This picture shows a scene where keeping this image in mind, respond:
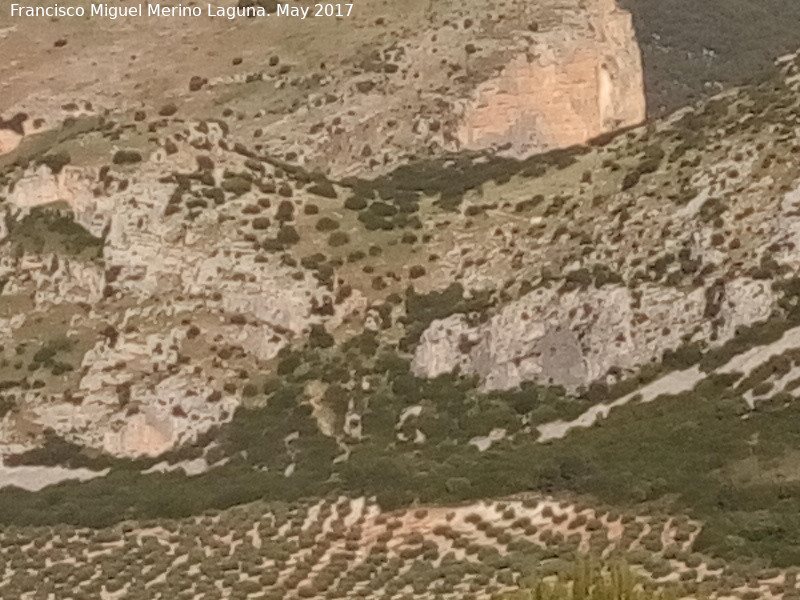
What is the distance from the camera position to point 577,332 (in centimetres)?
5516

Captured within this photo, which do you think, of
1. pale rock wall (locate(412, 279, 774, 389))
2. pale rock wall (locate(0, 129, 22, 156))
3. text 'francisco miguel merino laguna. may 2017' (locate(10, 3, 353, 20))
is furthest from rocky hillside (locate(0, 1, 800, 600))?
text 'francisco miguel merino laguna. may 2017' (locate(10, 3, 353, 20))

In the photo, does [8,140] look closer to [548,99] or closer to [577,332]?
[548,99]

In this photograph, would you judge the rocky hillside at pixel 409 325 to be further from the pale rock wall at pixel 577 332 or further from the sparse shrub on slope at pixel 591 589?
the sparse shrub on slope at pixel 591 589

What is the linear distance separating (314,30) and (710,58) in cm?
3052

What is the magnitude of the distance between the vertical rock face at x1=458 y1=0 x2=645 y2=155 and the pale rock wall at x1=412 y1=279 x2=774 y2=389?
20.4m

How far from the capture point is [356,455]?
54.0 metres

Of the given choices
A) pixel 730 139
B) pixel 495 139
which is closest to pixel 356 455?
pixel 730 139

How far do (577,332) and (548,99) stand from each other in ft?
84.1

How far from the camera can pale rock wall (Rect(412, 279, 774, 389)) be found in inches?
2030

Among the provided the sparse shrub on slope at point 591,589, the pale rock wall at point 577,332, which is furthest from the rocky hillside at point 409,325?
the sparse shrub on slope at point 591,589

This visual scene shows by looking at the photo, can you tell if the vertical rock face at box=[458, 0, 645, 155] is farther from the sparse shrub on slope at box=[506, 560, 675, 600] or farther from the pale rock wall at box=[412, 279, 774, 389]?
the sparse shrub on slope at box=[506, 560, 675, 600]

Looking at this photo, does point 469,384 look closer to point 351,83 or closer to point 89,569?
point 89,569

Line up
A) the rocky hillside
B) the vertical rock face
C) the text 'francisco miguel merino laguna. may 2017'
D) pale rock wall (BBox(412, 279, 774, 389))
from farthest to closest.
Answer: the text 'francisco miguel merino laguna. may 2017' < the vertical rock face < pale rock wall (BBox(412, 279, 774, 389)) < the rocky hillside

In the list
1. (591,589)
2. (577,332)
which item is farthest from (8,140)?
(591,589)
